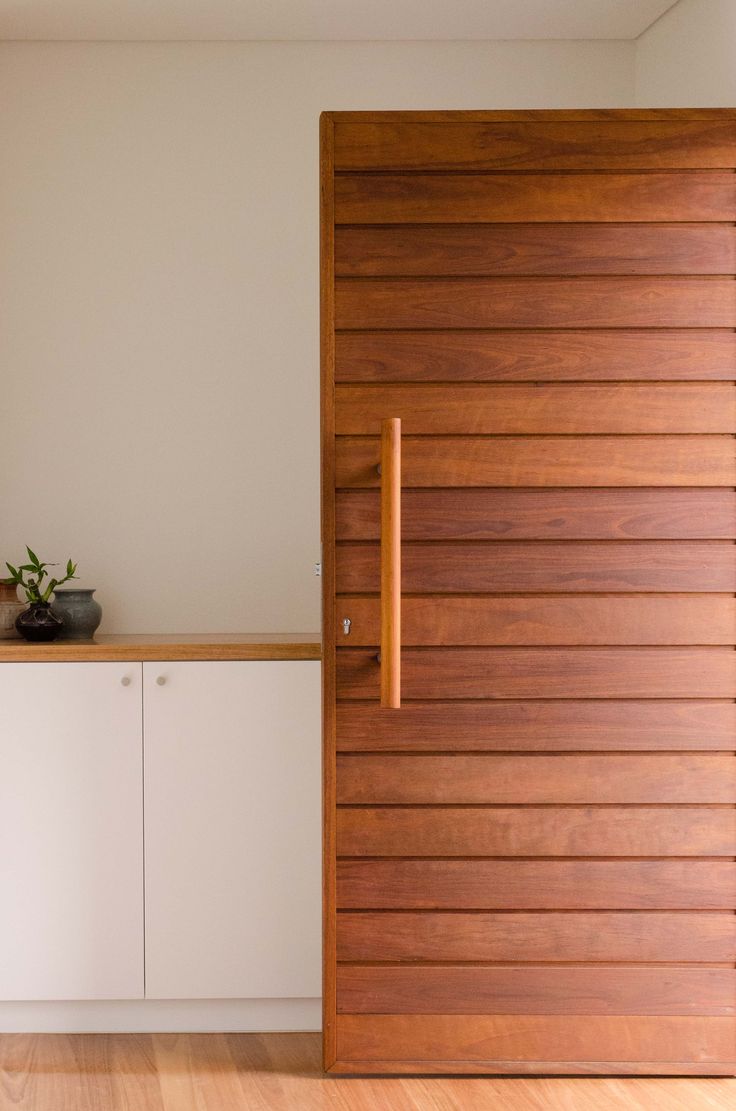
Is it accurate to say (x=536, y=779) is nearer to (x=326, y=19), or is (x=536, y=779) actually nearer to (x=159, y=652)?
(x=159, y=652)

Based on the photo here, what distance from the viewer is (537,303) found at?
232 centimetres

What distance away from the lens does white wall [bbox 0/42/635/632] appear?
3.02 meters

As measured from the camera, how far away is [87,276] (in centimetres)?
303

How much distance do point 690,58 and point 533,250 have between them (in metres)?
0.92

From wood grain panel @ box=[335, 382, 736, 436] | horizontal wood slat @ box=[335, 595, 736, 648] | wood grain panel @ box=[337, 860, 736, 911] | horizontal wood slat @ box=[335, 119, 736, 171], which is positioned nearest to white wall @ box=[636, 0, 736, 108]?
horizontal wood slat @ box=[335, 119, 736, 171]

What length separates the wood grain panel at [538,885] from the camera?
2.32 metres

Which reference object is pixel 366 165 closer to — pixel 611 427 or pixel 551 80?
pixel 611 427

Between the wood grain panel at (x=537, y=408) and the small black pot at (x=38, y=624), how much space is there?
965 millimetres

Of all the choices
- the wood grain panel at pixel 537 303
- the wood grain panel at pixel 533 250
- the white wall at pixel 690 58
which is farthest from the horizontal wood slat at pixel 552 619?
the white wall at pixel 690 58

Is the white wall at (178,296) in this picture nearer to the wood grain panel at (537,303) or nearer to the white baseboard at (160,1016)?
the wood grain panel at (537,303)

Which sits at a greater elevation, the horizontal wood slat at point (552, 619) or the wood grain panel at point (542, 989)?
the horizontal wood slat at point (552, 619)

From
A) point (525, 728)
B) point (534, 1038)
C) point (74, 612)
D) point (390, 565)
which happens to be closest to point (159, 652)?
point (74, 612)

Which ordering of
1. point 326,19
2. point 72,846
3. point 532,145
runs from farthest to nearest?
point 326,19
point 72,846
point 532,145

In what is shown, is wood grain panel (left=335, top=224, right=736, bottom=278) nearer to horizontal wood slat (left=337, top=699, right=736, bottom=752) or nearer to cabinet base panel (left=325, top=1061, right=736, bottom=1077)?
horizontal wood slat (left=337, top=699, right=736, bottom=752)
